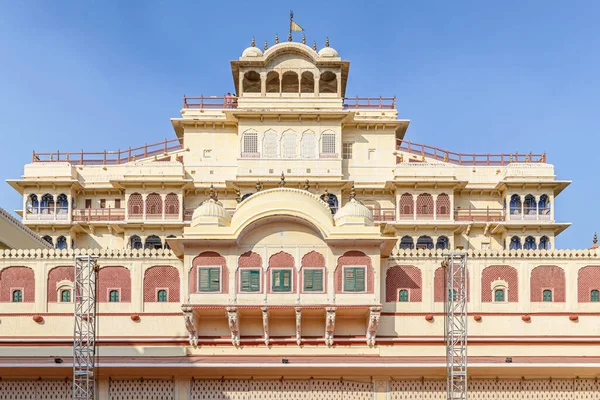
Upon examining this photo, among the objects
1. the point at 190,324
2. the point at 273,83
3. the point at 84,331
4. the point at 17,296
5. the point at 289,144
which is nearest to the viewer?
the point at 84,331

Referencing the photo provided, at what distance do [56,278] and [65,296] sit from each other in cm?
82

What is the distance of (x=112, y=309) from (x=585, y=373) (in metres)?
18.9

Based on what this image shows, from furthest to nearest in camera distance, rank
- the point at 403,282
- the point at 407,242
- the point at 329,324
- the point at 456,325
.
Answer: the point at 407,242 < the point at 403,282 < the point at 329,324 < the point at 456,325

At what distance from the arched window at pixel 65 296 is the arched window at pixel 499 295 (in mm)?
17106

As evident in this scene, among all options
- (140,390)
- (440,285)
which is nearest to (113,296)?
(140,390)

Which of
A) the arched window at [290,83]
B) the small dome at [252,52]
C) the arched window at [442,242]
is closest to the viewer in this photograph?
the arched window at [442,242]

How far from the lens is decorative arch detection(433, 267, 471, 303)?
41906 mm

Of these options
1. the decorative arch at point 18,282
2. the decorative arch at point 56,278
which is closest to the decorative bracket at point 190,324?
the decorative arch at point 56,278

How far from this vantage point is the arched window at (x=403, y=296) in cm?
4188

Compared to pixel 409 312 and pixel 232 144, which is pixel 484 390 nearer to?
pixel 409 312

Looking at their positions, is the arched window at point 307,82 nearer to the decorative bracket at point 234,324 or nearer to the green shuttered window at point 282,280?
the green shuttered window at point 282,280

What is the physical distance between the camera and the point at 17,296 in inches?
1644

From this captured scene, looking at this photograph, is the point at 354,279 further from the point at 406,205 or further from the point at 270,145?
the point at 270,145

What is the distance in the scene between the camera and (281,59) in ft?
195
